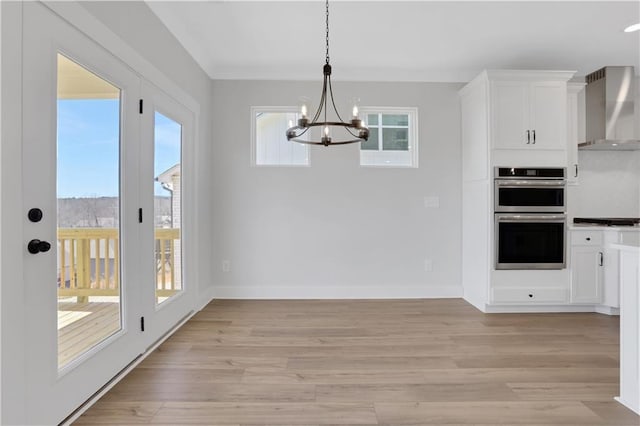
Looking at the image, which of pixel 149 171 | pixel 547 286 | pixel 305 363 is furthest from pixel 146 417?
pixel 547 286

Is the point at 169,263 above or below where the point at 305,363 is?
above

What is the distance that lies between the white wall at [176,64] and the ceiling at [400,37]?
0.45 ft

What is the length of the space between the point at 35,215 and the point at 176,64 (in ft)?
6.81

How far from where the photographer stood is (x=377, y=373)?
89.7 inches

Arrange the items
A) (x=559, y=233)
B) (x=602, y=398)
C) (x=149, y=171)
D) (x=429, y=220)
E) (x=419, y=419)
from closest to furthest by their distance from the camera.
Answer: (x=419, y=419) < (x=602, y=398) < (x=149, y=171) < (x=559, y=233) < (x=429, y=220)

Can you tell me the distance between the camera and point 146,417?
71.0 inches

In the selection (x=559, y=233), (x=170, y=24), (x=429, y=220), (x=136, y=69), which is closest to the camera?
(x=136, y=69)

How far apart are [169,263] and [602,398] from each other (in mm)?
3253

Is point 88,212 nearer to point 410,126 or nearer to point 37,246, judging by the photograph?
point 37,246

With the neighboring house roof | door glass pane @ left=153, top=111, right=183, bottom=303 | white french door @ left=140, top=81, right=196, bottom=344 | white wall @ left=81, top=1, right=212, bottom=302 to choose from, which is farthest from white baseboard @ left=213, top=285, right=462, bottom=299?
the neighboring house roof

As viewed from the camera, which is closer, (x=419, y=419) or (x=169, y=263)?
(x=419, y=419)

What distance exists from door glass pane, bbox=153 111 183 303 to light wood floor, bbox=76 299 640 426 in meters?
0.51

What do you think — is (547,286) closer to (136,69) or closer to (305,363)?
(305,363)

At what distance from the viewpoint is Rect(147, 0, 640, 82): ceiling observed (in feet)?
9.21
